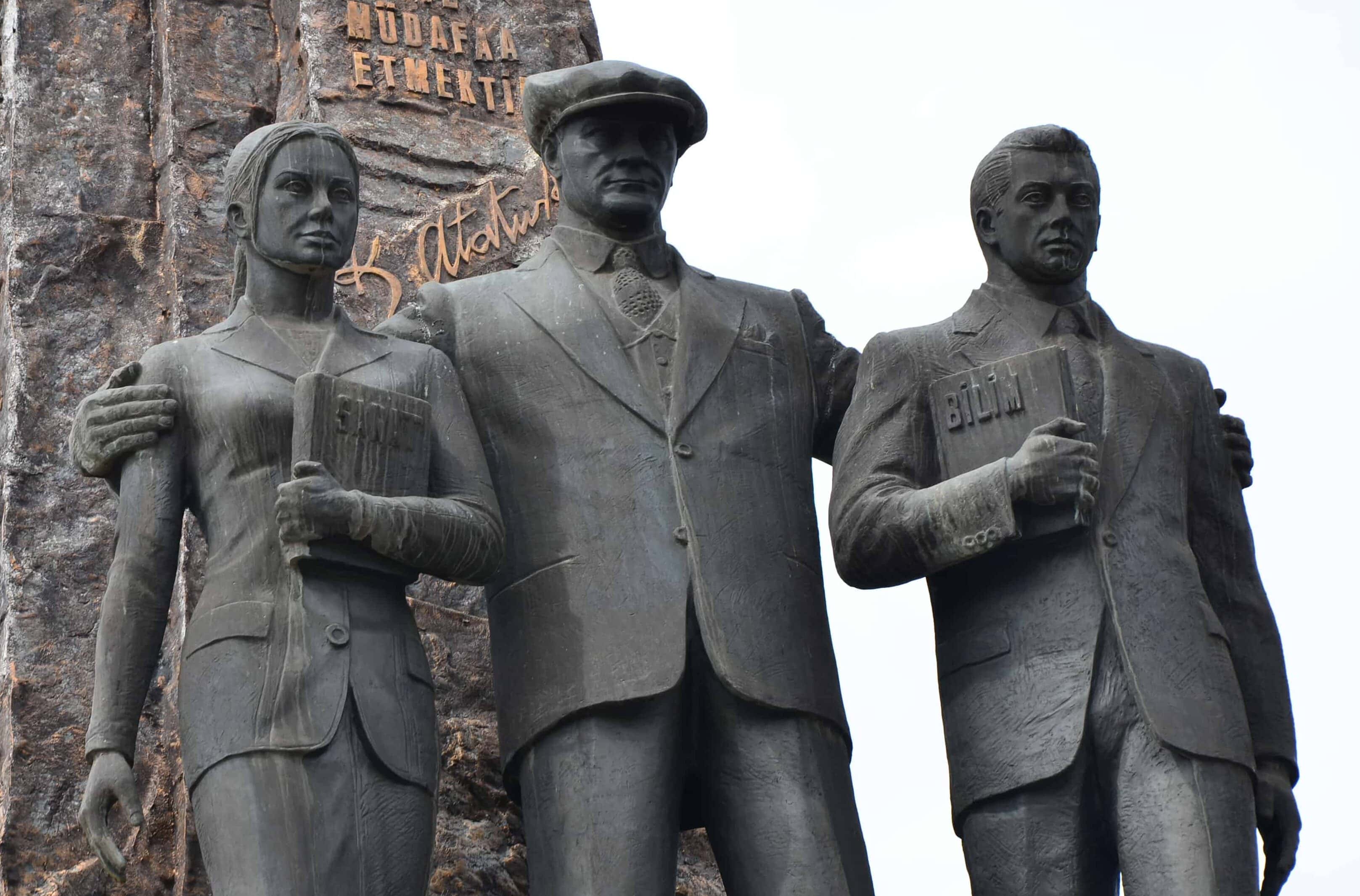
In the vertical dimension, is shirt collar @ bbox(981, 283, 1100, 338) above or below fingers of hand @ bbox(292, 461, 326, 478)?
above

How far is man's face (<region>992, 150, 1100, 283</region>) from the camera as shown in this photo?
9.70 meters

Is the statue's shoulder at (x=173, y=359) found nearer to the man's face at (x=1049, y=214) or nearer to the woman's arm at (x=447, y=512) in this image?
the woman's arm at (x=447, y=512)

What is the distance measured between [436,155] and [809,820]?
137 inches

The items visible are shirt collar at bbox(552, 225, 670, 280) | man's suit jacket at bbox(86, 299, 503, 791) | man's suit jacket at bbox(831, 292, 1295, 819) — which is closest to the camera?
man's suit jacket at bbox(86, 299, 503, 791)

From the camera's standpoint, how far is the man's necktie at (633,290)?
9688 mm

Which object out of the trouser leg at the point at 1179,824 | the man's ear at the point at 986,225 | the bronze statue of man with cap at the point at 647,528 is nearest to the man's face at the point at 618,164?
the bronze statue of man with cap at the point at 647,528

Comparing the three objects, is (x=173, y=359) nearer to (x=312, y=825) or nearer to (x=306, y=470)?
(x=306, y=470)

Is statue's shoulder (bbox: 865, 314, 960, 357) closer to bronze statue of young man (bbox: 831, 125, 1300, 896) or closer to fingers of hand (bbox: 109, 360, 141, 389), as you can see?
bronze statue of young man (bbox: 831, 125, 1300, 896)

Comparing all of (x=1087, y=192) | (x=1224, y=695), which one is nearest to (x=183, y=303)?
(x=1087, y=192)

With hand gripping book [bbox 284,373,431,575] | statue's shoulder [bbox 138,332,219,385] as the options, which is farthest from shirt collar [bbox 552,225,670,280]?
statue's shoulder [bbox 138,332,219,385]

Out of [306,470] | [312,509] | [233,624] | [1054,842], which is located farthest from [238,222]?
[1054,842]

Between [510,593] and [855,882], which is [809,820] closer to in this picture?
[855,882]

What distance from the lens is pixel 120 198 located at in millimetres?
11570

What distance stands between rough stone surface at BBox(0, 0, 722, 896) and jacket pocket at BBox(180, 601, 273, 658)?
140cm
